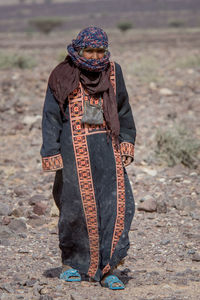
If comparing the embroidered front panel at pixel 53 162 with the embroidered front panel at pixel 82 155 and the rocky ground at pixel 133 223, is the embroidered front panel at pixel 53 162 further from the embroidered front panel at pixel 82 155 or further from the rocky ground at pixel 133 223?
the rocky ground at pixel 133 223

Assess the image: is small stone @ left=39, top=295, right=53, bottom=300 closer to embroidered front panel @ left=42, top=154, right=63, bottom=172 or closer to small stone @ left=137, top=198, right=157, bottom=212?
embroidered front panel @ left=42, top=154, right=63, bottom=172

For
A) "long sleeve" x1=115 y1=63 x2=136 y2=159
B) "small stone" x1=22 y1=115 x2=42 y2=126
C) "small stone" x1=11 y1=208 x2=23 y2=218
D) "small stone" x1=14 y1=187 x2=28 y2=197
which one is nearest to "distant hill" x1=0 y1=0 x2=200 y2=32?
"small stone" x1=22 y1=115 x2=42 y2=126

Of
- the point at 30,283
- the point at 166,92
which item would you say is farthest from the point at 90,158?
the point at 166,92

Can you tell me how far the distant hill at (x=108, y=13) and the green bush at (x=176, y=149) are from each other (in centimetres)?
6213

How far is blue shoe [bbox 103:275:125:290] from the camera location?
3804mm

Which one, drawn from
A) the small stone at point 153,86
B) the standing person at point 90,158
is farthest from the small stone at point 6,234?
the small stone at point 153,86

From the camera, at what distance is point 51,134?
3.75 metres

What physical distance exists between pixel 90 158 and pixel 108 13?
8570 cm

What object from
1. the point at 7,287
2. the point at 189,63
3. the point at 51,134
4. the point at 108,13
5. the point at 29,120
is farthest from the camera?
the point at 108,13

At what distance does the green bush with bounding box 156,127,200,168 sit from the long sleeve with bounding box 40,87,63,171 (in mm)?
4047

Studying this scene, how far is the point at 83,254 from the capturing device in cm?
389

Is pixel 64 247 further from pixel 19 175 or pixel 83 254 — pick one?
pixel 19 175

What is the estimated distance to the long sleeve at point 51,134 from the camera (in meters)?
3.74

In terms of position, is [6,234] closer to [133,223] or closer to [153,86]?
[133,223]
